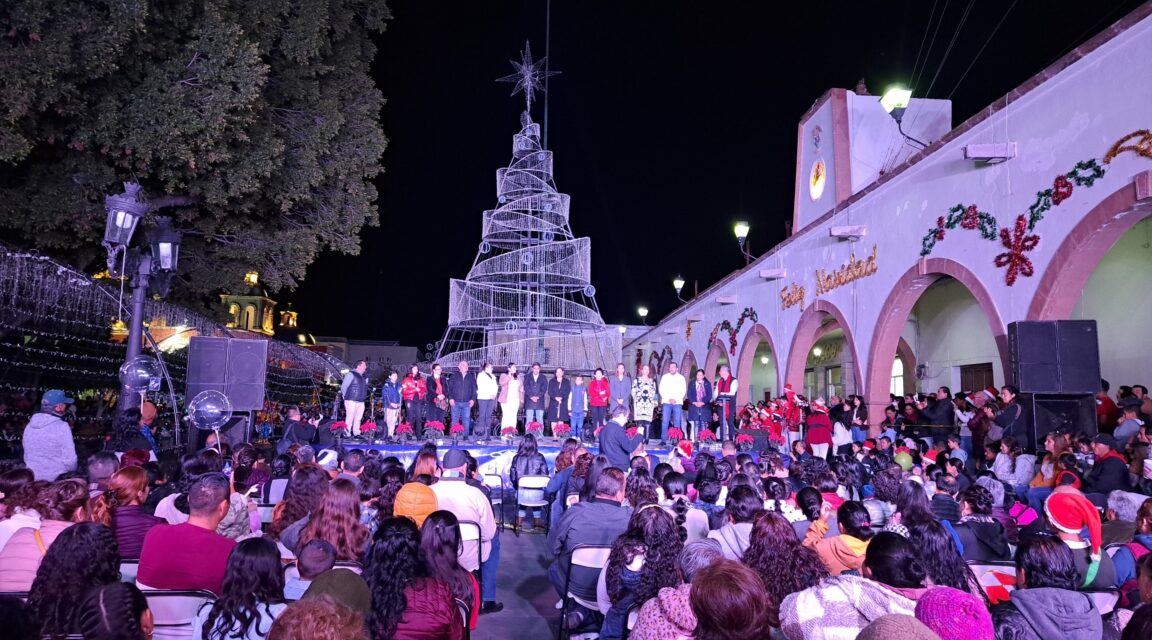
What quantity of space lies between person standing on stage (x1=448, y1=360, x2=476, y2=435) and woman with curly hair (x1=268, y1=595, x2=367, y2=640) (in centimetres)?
1143

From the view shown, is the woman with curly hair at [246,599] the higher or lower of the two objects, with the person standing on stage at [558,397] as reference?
lower

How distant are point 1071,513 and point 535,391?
1033cm

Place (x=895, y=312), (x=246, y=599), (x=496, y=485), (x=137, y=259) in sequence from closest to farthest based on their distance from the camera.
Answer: (x=246, y=599) → (x=137, y=259) → (x=496, y=485) → (x=895, y=312)

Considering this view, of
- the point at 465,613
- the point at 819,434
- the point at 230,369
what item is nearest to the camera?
the point at 465,613

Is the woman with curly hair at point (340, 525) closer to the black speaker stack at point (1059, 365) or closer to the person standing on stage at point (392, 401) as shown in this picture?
the black speaker stack at point (1059, 365)

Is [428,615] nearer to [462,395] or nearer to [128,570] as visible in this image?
[128,570]

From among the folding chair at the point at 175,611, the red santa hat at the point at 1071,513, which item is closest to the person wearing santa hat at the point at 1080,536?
the red santa hat at the point at 1071,513

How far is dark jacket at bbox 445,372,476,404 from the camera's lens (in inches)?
537

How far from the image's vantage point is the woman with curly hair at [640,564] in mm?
3734

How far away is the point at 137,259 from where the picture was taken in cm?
862

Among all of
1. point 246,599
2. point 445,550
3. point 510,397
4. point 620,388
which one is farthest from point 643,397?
point 246,599

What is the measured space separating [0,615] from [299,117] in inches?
455

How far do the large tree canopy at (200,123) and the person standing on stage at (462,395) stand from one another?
123 inches

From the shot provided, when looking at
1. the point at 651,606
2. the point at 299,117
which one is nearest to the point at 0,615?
the point at 651,606
